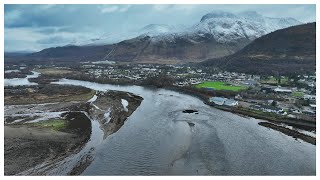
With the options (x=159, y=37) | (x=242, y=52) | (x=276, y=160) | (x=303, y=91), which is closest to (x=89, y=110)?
(x=276, y=160)

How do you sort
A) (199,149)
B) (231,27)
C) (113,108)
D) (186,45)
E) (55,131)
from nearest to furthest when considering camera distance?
(199,149) → (55,131) → (113,108) → (186,45) → (231,27)

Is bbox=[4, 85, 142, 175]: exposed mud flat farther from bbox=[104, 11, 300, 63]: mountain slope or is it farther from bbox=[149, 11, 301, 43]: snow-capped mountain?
bbox=[149, 11, 301, 43]: snow-capped mountain

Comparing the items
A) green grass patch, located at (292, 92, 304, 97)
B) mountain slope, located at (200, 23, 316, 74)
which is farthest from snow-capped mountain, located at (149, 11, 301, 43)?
green grass patch, located at (292, 92, 304, 97)

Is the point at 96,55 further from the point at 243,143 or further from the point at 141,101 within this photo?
the point at 243,143

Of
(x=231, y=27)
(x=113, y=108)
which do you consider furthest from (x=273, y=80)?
(x=231, y=27)

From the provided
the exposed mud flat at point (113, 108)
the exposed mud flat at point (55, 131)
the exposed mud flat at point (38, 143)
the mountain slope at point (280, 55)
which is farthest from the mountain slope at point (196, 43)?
the exposed mud flat at point (38, 143)

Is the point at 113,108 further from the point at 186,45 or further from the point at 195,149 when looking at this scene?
the point at 186,45

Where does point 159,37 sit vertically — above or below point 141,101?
above
